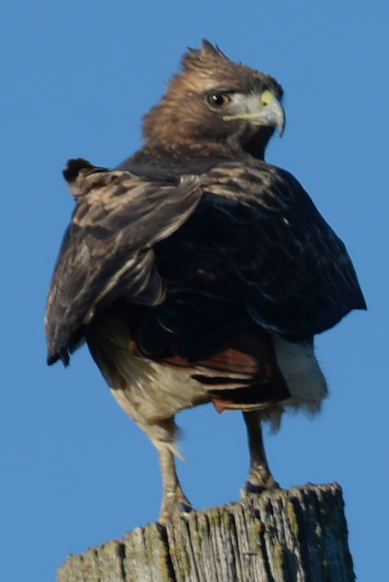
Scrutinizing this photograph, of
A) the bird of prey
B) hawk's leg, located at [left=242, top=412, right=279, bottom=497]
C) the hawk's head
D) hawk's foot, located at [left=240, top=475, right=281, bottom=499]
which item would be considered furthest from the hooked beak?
hawk's foot, located at [left=240, top=475, right=281, bottom=499]

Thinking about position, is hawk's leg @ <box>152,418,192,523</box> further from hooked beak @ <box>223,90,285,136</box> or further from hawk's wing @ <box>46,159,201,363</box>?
hooked beak @ <box>223,90,285,136</box>

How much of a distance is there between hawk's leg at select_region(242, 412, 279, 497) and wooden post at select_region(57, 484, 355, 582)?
6.20 ft

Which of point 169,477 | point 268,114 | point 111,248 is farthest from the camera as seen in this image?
point 268,114

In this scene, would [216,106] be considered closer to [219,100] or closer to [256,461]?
[219,100]

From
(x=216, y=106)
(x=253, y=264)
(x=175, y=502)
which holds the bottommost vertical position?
(x=175, y=502)

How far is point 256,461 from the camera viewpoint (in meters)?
6.94

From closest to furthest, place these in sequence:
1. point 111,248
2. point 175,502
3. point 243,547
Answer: point 243,547
point 111,248
point 175,502

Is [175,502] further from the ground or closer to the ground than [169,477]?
closer to the ground

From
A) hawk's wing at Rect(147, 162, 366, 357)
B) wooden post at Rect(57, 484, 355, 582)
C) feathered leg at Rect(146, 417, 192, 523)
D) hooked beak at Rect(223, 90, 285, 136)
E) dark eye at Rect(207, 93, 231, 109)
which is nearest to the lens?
wooden post at Rect(57, 484, 355, 582)

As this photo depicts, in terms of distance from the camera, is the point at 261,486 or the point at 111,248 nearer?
the point at 111,248

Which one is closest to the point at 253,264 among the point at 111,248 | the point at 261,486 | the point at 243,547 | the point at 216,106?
the point at 111,248

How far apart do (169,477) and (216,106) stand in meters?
2.71

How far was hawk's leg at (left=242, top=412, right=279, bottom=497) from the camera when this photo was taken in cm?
673

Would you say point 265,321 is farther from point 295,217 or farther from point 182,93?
point 182,93
